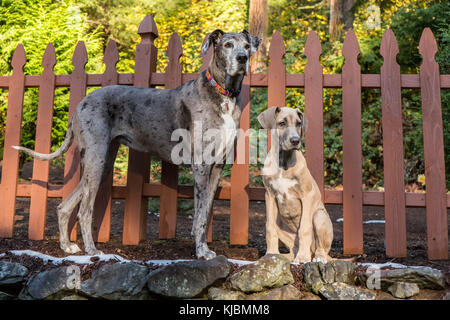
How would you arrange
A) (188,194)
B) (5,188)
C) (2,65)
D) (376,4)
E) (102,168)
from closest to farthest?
(102,168), (188,194), (5,188), (2,65), (376,4)

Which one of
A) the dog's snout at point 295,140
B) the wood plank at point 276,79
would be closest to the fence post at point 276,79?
the wood plank at point 276,79

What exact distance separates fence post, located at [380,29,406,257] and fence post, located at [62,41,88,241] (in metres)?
3.36

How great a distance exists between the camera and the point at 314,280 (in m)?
2.74

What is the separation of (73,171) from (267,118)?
239 cm

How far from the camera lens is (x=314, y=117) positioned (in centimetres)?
404

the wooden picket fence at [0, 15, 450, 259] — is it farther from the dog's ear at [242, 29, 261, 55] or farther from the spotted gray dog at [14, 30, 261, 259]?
the dog's ear at [242, 29, 261, 55]

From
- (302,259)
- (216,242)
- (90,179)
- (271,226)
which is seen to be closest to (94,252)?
(90,179)

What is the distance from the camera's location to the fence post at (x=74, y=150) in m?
4.34

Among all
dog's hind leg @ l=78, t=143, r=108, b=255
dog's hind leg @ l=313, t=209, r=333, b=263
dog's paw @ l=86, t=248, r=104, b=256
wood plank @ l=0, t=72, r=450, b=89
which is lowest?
dog's paw @ l=86, t=248, r=104, b=256

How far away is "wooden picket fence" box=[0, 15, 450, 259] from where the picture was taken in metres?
3.92

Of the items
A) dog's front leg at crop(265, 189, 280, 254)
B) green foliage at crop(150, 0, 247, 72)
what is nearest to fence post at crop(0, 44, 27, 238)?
dog's front leg at crop(265, 189, 280, 254)

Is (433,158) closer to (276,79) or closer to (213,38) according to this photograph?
(276,79)
